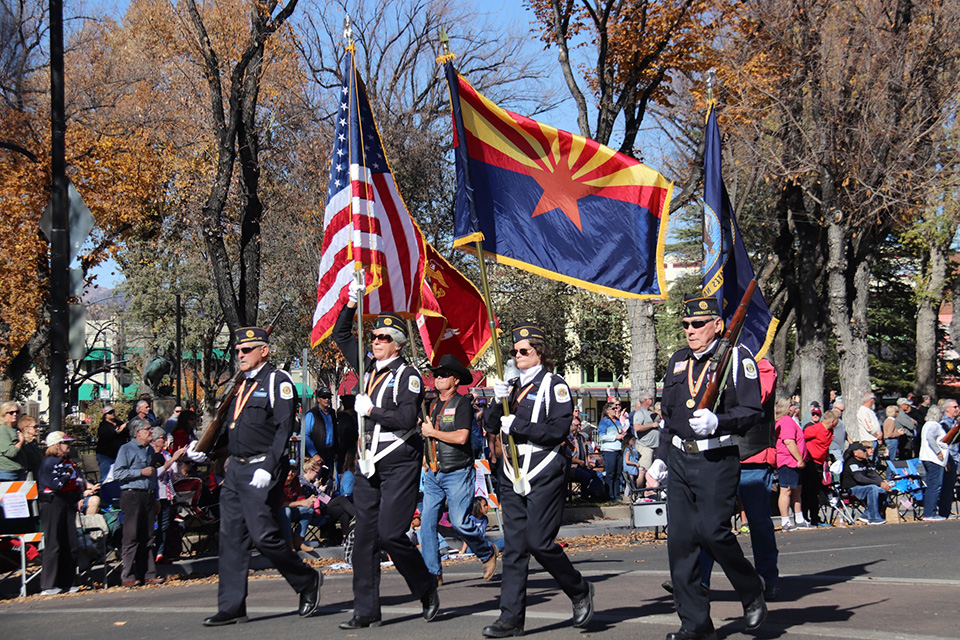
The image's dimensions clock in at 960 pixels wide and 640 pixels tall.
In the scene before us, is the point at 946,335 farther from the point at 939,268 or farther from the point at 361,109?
the point at 361,109

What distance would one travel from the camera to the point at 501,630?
6.58 m

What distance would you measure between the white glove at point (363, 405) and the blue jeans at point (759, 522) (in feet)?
8.76

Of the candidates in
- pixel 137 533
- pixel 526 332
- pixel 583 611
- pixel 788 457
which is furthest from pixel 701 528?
pixel 788 457

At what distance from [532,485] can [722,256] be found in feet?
15.1

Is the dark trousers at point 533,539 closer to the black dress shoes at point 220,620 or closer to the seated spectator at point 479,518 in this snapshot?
the black dress shoes at point 220,620

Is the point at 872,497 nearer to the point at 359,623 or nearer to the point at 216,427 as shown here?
the point at 359,623

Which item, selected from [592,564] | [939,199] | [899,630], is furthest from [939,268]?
[899,630]

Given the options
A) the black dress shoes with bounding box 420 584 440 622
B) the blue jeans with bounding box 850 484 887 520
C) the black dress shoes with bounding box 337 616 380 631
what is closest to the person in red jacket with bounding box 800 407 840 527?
the blue jeans with bounding box 850 484 887 520

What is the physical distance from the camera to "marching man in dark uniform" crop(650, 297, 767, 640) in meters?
6.16

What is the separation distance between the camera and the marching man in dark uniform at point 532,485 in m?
6.65

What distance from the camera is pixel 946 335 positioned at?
5300 centimetres

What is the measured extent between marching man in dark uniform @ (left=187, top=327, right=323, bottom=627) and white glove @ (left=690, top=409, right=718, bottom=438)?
9.12 feet

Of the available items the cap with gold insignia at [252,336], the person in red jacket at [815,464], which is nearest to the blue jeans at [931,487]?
the person in red jacket at [815,464]

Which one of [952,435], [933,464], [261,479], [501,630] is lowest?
[501,630]
